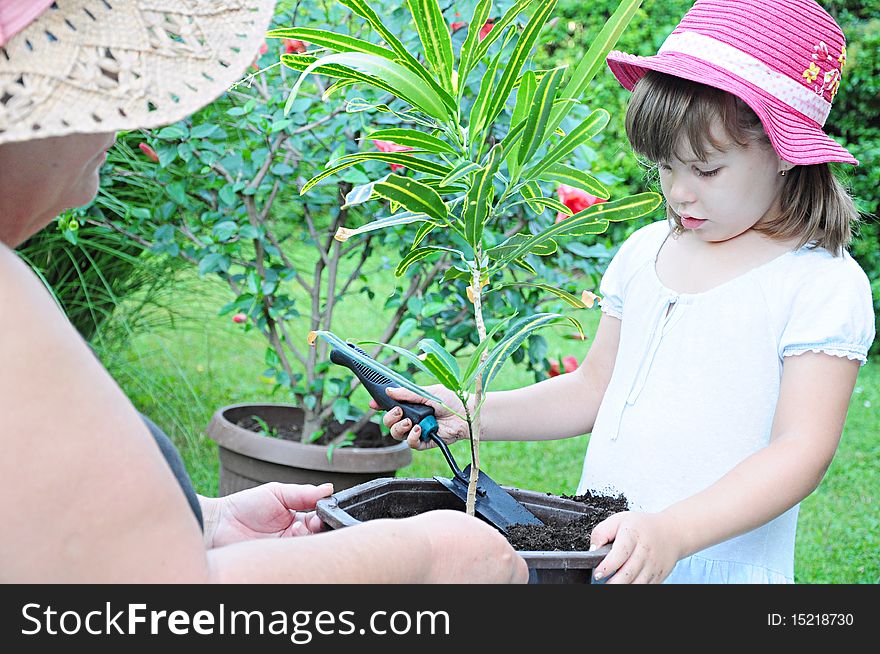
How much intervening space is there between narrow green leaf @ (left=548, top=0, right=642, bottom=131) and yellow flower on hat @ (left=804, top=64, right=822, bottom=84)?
23.0 inches

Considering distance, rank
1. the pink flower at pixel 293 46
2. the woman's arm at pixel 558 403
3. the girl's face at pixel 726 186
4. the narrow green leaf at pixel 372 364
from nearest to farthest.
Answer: the narrow green leaf at pixel 372 364
the girl's face at pixel 726 186
the woman's arm at pixel 558 403
the pink flower at pixel 293 46

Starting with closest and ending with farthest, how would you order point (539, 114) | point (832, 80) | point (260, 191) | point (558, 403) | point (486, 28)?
point (539, 114) < point (832, 80) < point (558, 403) < point (486, 28) < point (260, 191)

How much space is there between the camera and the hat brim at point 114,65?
86 centimetres

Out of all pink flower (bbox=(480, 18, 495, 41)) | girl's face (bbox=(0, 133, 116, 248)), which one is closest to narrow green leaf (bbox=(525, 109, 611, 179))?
girl's face (bbox=(0, 133, 116, 248))

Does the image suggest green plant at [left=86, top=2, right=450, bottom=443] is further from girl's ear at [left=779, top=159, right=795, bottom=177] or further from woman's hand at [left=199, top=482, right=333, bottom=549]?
woman's hand at [left=199, top=482, right=333, bottom=549]

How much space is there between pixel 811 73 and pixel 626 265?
56 cm

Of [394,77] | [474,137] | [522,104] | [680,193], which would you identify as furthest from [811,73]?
[394,77]

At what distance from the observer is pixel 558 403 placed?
2012 millimetres

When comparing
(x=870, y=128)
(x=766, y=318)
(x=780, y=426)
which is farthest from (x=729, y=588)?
(x=870, y=128)

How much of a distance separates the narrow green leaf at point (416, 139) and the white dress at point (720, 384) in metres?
0.76

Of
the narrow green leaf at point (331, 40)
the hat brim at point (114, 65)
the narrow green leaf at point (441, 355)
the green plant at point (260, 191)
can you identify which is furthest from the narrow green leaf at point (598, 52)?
the green plant at point (260, 191)

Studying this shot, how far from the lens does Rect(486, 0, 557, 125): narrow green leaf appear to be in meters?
1.23

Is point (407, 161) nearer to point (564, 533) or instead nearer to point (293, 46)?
point (564, 533)

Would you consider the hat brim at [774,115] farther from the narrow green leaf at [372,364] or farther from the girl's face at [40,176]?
the girl's face at [40,176]
